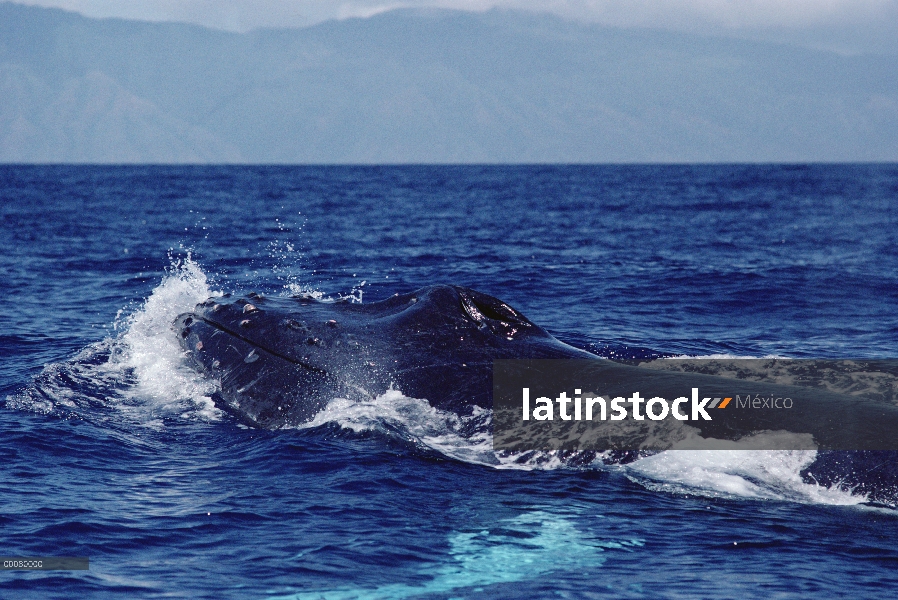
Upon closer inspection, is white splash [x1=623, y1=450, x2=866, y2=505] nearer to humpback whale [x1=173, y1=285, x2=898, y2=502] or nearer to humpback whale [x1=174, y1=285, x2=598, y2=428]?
humpback whale [x1=173, y1=285, x2=898, y2=502]

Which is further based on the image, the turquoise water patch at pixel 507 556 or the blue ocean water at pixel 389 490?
the blue ocean water at pixel 389 490

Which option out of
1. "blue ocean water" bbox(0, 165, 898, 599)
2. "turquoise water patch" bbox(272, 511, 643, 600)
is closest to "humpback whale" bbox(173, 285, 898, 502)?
"blue ocean water" bbox(0, 165, 898, 599)

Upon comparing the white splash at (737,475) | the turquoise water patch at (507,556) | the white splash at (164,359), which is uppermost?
the white splash at (164,359)

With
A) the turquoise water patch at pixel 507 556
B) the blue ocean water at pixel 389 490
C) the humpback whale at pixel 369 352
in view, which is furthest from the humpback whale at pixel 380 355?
the turquoise water patch at pixel 507 556

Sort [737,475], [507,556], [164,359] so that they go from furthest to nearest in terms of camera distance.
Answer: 1. [164,359]
2. [737,475]
3. [507,556]

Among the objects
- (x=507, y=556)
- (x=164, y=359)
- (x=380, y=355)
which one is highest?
(x=380, y=355)

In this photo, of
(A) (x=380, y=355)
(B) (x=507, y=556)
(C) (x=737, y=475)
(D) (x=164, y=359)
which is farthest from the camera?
(D) (x=164, y=359)

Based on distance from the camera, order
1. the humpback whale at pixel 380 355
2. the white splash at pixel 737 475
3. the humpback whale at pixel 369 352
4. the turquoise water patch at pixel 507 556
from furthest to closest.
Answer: the humpback whale at pixel 369 352, the humpback whale at pixel 380 355, the white splash at pixel 737 475, the turquoise water patch at pixel 507 556

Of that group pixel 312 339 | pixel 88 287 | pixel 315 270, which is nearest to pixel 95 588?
pixel 312 339

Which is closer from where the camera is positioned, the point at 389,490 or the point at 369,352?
the point at 389,490

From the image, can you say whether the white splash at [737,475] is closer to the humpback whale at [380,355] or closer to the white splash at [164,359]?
the humpback whale at [380,355]

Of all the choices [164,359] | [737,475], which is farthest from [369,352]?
[737,475]

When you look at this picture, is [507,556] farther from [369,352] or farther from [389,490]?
[369,352]

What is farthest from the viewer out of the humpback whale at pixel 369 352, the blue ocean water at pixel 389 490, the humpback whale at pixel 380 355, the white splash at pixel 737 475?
the humpback whale at pixel 369 352
